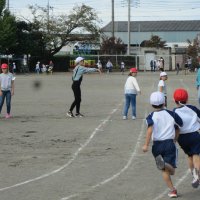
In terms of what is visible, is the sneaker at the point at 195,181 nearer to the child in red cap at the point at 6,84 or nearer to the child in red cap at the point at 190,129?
the child in red cap at the point at 190,129

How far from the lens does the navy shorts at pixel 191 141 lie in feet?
25.8

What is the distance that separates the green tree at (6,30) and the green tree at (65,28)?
8.10m

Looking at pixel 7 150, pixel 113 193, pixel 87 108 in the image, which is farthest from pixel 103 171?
pixel 87 108

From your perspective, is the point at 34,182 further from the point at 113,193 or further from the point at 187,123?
the point at 187,123

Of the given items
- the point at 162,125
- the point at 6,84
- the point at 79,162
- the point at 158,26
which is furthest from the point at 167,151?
the point at 158,26

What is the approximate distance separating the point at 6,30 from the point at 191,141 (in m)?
58.8

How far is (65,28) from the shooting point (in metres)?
78.0

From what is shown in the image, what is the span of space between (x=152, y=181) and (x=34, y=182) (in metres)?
1.82

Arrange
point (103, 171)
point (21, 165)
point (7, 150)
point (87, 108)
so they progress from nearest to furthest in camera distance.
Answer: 1. point (103, 171)
2. point (21, 165)
3. point (7, 150)
4. point (87, 108)

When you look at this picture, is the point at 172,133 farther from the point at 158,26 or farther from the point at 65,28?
the point at 158,26

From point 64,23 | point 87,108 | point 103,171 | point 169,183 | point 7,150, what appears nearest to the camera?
point 169,183

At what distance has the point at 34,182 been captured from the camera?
8562mm

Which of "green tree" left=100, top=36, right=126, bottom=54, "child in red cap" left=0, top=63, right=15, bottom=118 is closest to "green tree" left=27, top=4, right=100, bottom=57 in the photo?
"green tree" left=100, top=36, right=126, bottom=54

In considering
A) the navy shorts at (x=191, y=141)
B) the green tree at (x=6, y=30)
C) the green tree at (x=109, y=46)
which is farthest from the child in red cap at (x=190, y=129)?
the green tree at (x=109, y=46)
